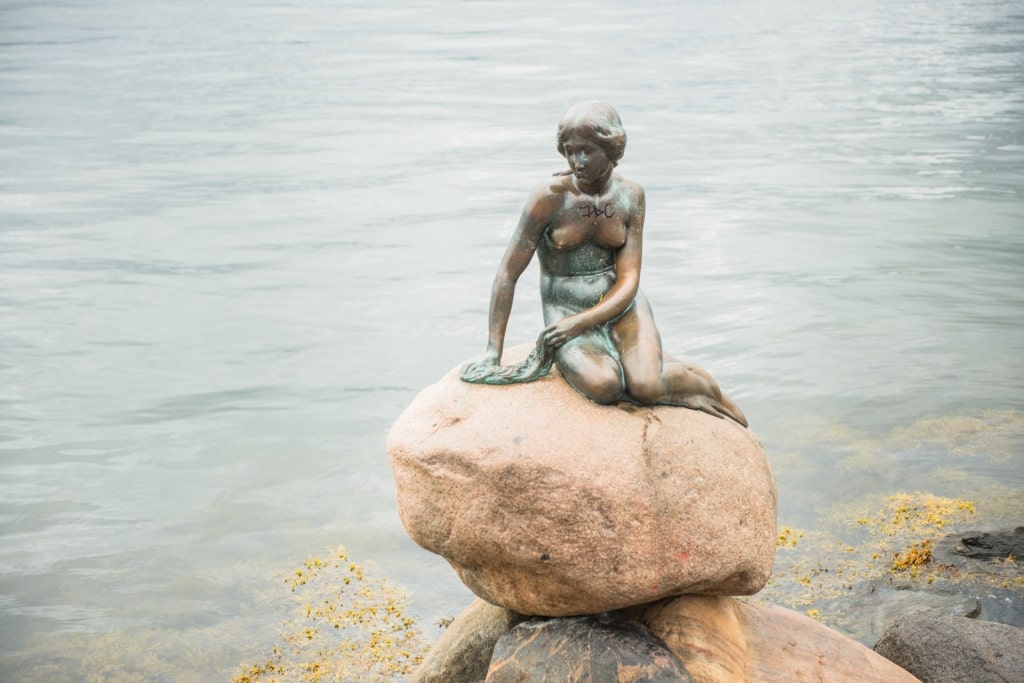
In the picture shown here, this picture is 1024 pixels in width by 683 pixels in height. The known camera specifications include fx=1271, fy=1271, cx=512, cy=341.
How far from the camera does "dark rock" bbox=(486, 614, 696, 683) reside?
6.12 m

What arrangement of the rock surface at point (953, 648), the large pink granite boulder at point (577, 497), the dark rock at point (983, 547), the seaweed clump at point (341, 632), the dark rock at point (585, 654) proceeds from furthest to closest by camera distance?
the dark rock at point (983, 547)
the seaweed clump at point (341, 632)
the rock surface at point (953, 648)
the dark rock at point (585, 654)
the large pink granite boulder at point (577, 497)

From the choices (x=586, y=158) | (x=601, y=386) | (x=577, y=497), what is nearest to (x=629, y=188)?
(x=586, y=158)

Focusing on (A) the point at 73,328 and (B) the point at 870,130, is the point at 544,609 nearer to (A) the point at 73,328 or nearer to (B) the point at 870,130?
(A) the point at 73,328

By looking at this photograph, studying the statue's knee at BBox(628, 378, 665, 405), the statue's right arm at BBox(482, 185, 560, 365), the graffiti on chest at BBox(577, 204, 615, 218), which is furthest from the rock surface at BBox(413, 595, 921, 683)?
the graffiti on chest at BBox(577, 204, 615, 218)

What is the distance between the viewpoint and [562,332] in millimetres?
6359

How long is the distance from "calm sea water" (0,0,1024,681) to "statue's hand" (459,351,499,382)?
110 inches

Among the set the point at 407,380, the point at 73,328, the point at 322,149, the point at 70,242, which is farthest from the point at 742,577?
the point at 322,149

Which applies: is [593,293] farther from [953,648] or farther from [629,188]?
[953,648]

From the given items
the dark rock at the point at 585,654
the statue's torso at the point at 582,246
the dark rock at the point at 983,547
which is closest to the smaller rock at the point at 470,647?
the dark rock at the point at 585,654

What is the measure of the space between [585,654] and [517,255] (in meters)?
2.02

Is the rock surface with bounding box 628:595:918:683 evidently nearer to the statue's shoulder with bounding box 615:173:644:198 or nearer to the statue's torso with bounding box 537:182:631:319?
the statue's torso with bounding box 537:182:631:319

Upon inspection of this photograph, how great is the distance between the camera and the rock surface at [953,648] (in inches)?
273

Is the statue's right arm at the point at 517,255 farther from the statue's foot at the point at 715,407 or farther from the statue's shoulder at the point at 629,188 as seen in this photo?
the statue's foot at the point at 715,407

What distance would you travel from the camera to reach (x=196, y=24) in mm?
35312
